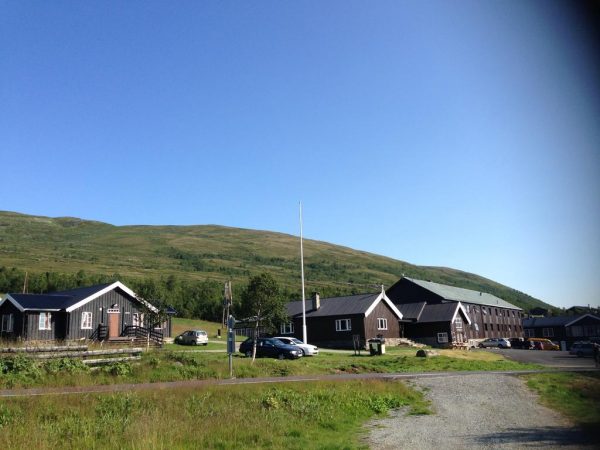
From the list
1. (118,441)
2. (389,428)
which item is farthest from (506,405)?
(118,441)

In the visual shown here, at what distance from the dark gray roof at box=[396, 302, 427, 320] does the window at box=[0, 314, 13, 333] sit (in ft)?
141

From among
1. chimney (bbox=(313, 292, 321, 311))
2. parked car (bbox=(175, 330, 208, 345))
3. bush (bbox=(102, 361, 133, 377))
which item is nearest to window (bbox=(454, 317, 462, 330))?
chimney (bbox=(313, 292, 321, 311))

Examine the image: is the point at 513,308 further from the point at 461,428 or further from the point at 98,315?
the point at 461,428

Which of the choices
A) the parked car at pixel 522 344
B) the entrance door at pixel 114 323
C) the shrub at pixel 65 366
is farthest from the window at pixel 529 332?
the shrub at pixel 65 366

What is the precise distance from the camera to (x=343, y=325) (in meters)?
56.1

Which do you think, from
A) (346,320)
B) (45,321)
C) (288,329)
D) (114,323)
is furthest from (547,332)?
(45,321)

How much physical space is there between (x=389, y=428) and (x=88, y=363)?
14094 millimetres

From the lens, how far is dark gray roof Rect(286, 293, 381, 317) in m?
56.0

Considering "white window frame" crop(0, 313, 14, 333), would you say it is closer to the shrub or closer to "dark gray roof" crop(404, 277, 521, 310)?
the shrub

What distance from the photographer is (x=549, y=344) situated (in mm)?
69125

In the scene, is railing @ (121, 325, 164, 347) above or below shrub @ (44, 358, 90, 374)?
above

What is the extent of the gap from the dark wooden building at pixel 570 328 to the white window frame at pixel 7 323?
7664 centimetres

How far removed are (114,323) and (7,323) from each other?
28.8ft

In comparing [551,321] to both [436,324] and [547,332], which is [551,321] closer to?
[547,332]
